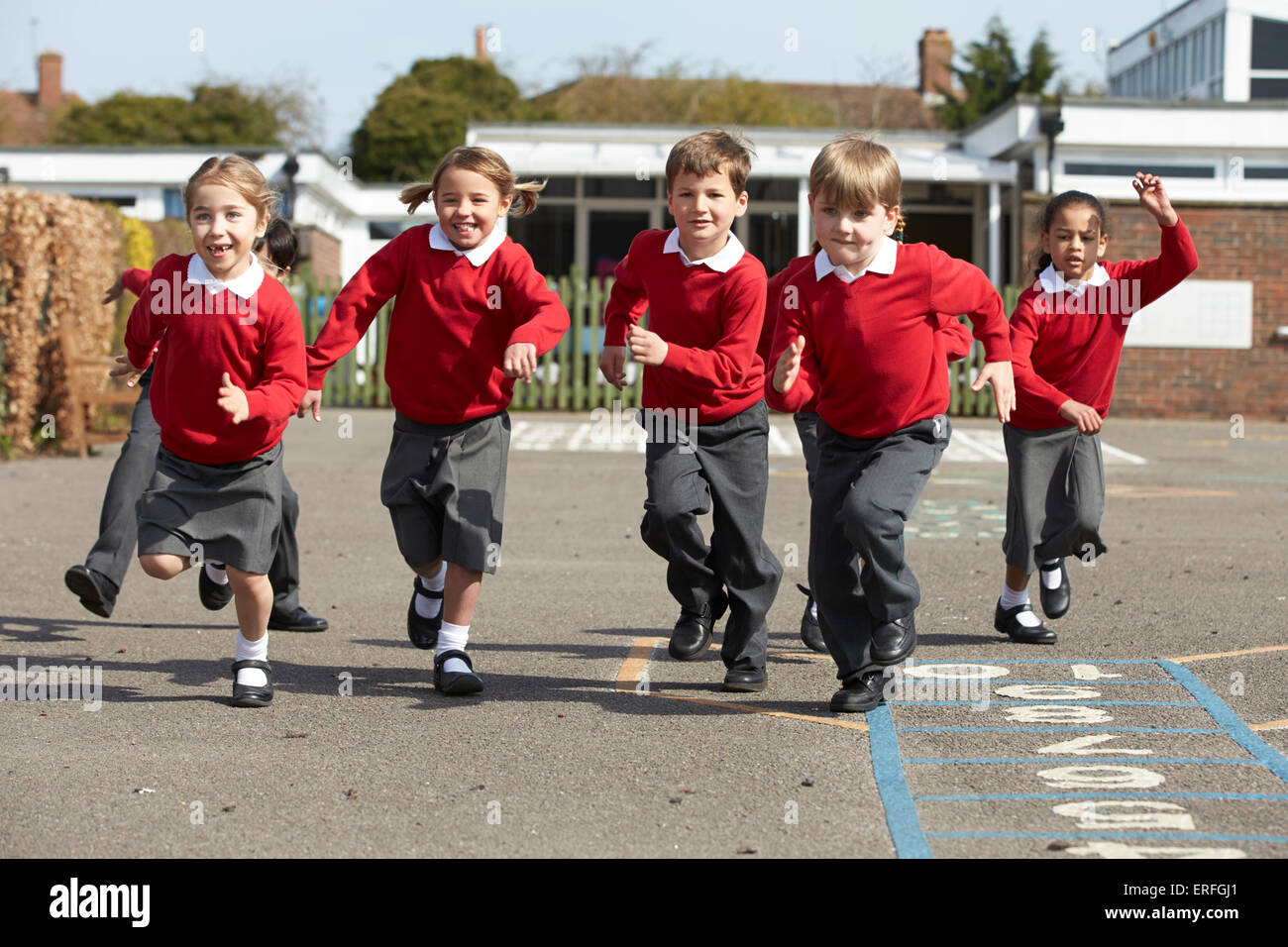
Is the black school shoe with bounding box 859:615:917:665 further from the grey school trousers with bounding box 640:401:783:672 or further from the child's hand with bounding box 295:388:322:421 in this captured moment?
the child's hand with bounding box 295:388:322:421

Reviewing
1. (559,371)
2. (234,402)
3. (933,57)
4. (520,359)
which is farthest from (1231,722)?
(933,57)

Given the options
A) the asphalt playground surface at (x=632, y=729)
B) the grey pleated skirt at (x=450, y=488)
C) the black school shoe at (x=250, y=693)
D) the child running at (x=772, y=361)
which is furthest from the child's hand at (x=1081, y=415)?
the black school shoe at (x=250, y=693)

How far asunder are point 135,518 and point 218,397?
5.44 ft

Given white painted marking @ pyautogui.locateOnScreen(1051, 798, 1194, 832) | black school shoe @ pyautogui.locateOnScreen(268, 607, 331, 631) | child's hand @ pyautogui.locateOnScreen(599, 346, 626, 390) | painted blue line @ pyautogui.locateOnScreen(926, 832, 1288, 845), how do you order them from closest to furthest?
1. painted blue line @ pyautogui.locateOnScreen(926, 832, 1288, 845)
2. white painted marking @ pyautogui.locateOnScreen(1051, 798, 1194, 832)
3. child's hand @ pyautogui.locateOnScreen(599, 346, 626, 390)
4. black school shoe @ pyautogui.locateOnScreen(268, 607, 331, 631)

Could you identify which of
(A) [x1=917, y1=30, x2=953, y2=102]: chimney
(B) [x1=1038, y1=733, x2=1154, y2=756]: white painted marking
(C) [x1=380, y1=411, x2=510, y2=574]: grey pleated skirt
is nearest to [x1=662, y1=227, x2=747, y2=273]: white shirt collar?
(C) [x1=380, y1=411, x2=510, y2=574]: grey pleated skirt

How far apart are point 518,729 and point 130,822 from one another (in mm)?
1378

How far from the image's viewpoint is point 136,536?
6320 mm

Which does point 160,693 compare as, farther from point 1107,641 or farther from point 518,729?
point 1107,641

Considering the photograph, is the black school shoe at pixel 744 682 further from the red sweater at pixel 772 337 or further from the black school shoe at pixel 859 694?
the red sweater at pixel 772 337

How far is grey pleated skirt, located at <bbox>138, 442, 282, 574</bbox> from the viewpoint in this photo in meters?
5.30

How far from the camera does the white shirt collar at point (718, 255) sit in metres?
5.50

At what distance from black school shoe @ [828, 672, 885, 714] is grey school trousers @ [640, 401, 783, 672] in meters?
0.46

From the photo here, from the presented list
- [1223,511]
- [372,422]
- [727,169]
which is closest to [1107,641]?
[727,169]

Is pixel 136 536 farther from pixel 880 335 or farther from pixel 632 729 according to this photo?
pixel 880 335
